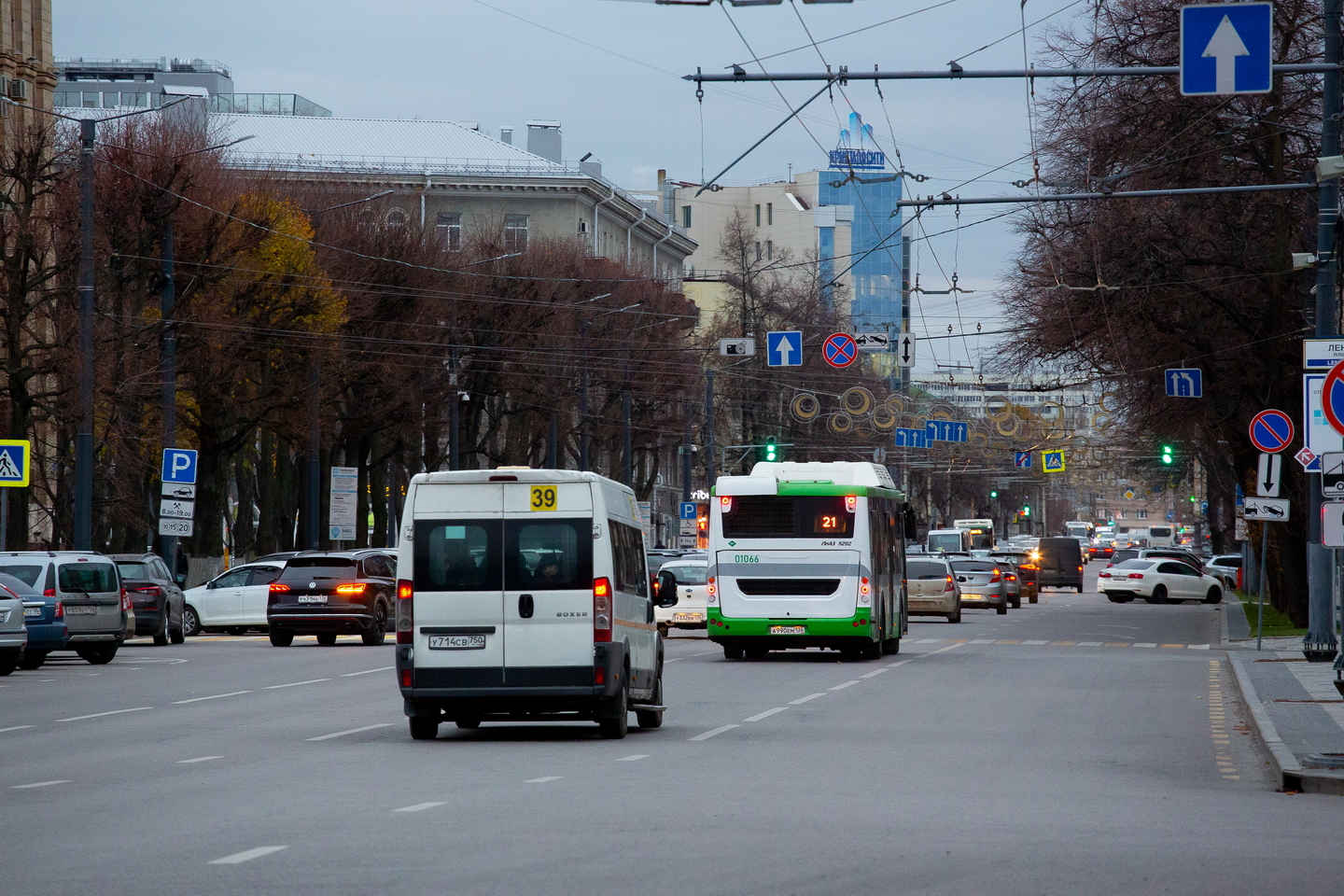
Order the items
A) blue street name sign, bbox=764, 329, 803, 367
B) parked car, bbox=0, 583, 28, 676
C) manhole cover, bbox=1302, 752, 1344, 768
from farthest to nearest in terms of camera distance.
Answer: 1. blue street name sign, bbox=764, 329, 803, 367
2. parked car, bbox=0, 583, 28, 676
3. manhole cover, bbox=1302, 752, 1344, 768

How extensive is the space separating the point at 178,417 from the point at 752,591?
24.8m

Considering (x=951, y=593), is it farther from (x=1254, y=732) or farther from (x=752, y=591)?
(x=1254, y=732)

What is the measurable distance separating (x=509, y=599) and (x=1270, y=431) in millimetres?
15357

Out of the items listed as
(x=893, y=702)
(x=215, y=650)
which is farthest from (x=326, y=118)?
(x=893, y=702)

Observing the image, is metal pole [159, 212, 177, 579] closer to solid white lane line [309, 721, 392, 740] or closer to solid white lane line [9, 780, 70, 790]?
solid white lane line [309, 721, 392, 740]

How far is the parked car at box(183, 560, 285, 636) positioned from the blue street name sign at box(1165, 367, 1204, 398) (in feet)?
60.3

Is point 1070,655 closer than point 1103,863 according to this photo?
No

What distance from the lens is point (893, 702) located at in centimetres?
2106

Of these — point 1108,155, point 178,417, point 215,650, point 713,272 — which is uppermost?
point 713,272

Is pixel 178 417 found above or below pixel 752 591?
above

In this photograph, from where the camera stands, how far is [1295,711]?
19000 millimetres

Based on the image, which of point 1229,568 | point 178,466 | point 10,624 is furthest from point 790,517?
point 1229,568

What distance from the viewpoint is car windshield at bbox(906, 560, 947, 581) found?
158 ft

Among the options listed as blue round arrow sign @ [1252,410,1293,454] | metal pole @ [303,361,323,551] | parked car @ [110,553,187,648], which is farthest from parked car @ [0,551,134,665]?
metal pole @ [303,361,323,551]
